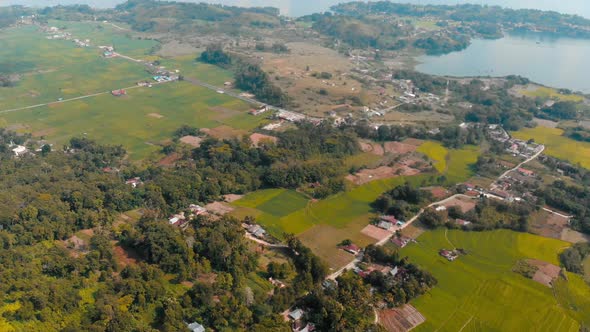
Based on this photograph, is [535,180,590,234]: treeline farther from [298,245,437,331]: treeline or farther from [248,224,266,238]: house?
[248,224,266,238]: house

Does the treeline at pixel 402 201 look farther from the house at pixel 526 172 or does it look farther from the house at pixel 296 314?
the house at pixel 296 314

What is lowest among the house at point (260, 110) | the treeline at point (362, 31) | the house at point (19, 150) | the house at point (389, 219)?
the house at point (389, 219)

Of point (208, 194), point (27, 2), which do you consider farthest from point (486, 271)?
point (27, 2)

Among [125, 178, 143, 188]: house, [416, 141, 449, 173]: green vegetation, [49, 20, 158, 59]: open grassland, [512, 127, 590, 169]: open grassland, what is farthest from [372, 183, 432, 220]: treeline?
[49, 20, 158, 59]: open grassland

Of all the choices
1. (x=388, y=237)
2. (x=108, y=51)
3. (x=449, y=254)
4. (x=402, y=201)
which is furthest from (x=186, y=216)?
(x=108, y=51)

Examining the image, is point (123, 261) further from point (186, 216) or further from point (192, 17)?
point (192, 17)

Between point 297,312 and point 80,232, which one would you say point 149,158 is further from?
point 297,312

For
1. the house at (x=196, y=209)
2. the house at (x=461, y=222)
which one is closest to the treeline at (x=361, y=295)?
the house at (x=461, y=222)
